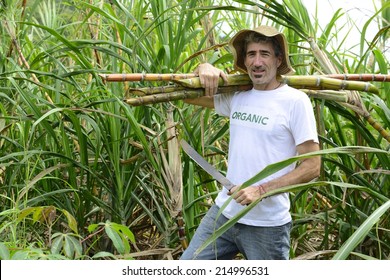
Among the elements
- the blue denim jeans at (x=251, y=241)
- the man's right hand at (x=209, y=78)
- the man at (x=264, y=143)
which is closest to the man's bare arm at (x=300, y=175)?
the man at (x=264, y=143)

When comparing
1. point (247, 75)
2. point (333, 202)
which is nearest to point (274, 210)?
point (247, 75)

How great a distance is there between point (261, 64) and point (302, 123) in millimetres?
258

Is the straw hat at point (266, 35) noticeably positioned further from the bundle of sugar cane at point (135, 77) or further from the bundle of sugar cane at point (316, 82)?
the bundle of sugar cane at point (135, 77)

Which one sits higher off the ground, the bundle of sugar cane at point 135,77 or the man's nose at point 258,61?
the man's nose at point 258,61

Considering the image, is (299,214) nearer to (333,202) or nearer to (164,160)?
(333,202)

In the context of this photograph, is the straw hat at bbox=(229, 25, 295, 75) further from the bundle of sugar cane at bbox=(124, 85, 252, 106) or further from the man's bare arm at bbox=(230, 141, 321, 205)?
the man's bare arm at bbox=(230, 141, 321, 205)

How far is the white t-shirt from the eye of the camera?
2627mm

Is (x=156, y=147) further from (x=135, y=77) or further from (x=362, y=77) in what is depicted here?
(x=362, y=77)

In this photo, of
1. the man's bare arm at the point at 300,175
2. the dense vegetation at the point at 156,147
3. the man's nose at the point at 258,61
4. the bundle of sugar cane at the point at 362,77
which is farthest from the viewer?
the dense vegetation at the point at 156,147

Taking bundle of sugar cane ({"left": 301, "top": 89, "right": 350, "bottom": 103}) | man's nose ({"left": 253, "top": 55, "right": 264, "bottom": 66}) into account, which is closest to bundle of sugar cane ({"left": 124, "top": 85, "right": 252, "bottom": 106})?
man's nose ({"left": 253, "top": 55, "right": 264, "bottom": 66})

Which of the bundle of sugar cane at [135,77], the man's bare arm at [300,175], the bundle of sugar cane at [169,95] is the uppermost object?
the bundle of sugar cane at [135,77]

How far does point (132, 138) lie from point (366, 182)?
1.02 metres

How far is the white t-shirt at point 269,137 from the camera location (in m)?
2.63

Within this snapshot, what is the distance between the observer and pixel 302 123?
2611 mm
